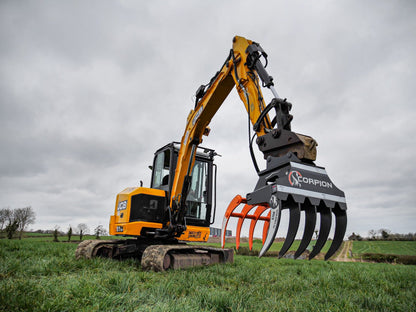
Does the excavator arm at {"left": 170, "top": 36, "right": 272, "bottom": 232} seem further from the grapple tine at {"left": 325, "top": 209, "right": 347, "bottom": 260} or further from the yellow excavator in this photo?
the grapple tine at {"left": 325, "top": 209, "right": 347, "bottom": 260}

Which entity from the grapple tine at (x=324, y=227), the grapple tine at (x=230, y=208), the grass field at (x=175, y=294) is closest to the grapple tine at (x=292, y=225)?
the grapple tine at (x=324, y=227)

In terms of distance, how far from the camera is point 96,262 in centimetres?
522

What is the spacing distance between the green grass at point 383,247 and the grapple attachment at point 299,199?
18.0 meters

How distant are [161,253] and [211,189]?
238 centimetres

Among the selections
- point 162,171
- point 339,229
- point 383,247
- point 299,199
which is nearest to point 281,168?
point 299,199

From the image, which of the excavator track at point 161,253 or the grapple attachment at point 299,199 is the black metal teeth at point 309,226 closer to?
the grapple attachment at point 299,199

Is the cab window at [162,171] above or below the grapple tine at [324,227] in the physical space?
above

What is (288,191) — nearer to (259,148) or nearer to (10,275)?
(259,148)

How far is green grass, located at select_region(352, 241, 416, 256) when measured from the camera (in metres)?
18.7

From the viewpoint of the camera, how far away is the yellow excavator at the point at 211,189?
2857 millimetres

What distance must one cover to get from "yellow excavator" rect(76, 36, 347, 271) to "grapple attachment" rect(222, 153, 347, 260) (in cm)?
1

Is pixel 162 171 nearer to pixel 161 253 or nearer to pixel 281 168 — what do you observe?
pixel 161 253

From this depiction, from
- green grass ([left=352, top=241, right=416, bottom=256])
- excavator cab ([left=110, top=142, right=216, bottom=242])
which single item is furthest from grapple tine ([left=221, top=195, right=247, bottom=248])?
green grass ([left=352, top=241, right=416, bottom=256])

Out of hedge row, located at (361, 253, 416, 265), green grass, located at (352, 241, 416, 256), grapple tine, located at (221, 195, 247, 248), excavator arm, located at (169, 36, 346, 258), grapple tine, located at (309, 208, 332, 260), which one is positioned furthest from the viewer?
green grass, located at (352, 241, 416, 256)
